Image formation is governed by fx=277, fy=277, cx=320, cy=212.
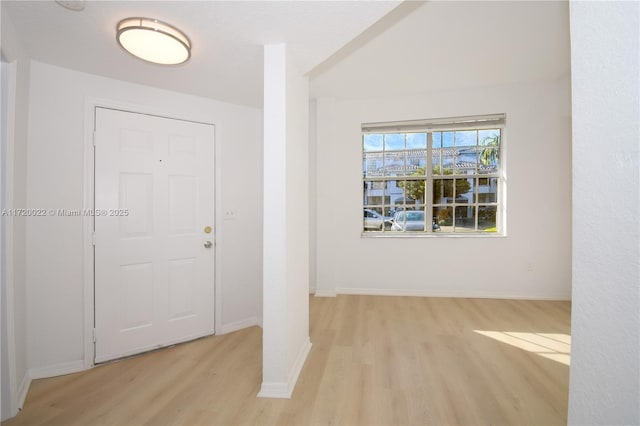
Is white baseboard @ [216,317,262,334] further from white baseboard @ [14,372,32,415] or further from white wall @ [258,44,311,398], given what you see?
white baseboard @ [14,372,32,415]

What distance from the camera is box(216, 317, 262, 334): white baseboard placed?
2799 millimetres

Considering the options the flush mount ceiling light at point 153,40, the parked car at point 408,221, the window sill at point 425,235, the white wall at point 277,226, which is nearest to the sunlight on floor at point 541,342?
the window sill at point 425,235

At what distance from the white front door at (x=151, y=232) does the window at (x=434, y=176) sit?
2.40 meters

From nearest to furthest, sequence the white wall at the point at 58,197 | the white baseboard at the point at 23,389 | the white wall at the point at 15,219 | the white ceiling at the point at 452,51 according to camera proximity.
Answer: the white wall at the point at 15,219, the white baseboard at the point at 23,389, the white wall at the point at 58,197, the white ceiling at the point at 452,51

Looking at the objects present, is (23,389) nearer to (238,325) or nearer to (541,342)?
(238,325)

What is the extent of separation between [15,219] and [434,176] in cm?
429

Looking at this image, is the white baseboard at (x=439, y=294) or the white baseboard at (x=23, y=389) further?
the white baseboard at (x=439, y=294)

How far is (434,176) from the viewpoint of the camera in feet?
13.2

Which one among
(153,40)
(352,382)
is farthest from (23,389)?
(153,40)

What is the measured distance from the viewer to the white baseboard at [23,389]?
1752 millimetres

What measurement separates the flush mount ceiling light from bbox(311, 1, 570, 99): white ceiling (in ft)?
4.69

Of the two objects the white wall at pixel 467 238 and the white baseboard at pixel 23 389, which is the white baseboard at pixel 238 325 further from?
the white baseboard at pixel 23 389

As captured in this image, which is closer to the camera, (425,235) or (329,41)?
(329,41)

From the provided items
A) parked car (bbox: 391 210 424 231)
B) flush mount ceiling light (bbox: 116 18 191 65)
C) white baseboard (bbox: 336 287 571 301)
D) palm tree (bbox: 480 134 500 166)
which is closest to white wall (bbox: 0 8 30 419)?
flush mount ceiling light (bbox: 116 18 191 65)
